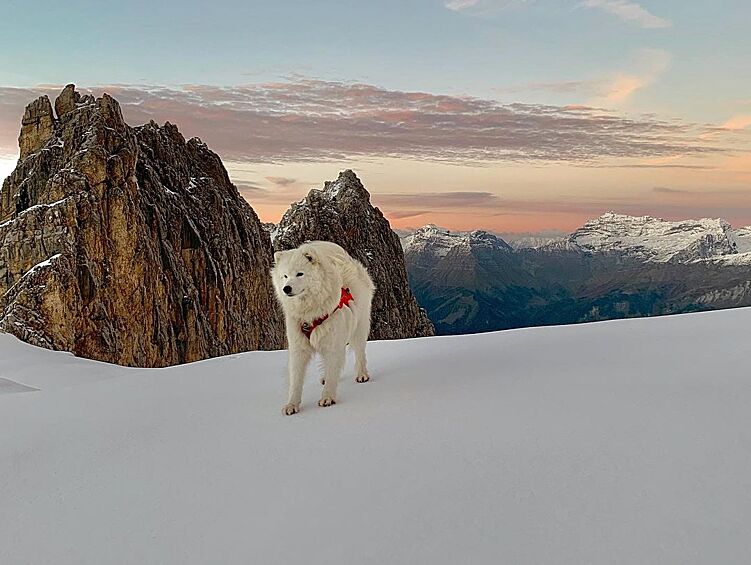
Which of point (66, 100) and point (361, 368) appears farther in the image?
point (66, 100)

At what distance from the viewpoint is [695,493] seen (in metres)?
3.10

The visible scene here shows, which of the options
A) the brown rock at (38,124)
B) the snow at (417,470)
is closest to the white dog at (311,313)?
the snow at (417,470)

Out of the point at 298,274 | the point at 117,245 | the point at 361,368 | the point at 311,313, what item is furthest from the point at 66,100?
the point at 311,313

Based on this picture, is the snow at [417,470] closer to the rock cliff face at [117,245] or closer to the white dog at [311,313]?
the white dog at [311,313]

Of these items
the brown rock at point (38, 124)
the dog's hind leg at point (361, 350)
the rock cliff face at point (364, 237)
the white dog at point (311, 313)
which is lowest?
the rock cliff face at point (364, 237)

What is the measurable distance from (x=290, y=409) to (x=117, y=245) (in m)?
49.4

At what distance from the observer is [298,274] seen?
562cm

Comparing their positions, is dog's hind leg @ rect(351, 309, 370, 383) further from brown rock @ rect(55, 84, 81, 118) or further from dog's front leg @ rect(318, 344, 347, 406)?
brown rock @ rect(55, 84, 81, 118)

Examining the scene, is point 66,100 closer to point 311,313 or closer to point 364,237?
point 364,237

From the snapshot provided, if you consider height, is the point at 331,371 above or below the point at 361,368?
above

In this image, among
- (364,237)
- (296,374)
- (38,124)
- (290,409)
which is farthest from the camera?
(364,237)

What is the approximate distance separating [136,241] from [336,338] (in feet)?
164

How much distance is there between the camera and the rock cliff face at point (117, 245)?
41469 mm

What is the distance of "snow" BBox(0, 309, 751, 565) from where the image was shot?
2.89 meters
